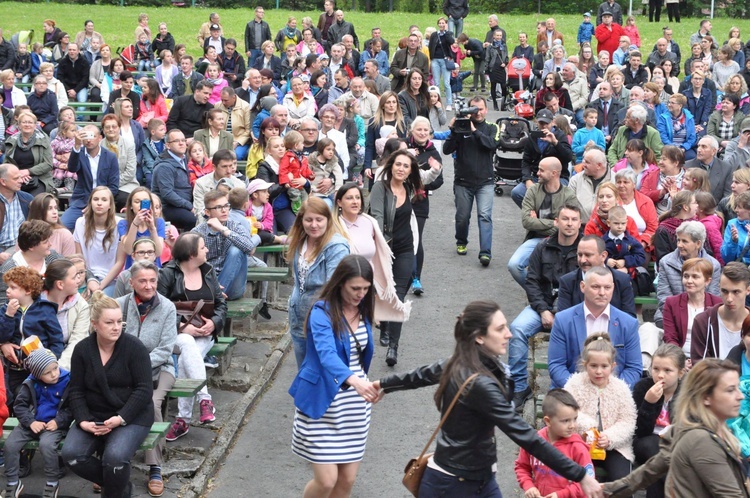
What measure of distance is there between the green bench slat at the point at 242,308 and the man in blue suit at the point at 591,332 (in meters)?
3.05

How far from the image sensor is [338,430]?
6504mm

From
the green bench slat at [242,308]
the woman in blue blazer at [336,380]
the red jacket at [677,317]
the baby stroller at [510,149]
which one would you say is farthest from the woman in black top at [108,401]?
the baby stroller at [510,149]

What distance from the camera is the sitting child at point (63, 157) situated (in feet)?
46.2

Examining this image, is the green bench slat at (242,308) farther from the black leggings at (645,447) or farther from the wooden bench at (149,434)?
the black leggings at (645,447)

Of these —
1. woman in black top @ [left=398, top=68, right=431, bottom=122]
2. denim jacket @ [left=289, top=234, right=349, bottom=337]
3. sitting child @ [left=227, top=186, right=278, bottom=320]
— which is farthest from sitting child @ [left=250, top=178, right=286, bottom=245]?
denim jacket @ [left=289, top=234, right=349, bottom=337]

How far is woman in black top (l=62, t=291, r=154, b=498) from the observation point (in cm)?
709

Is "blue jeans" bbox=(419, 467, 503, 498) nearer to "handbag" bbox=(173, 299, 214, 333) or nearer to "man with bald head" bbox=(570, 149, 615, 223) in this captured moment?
"handbag" bbox=(173, 299, 214, 333)

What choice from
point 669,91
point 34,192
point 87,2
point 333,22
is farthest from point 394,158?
point 87,2

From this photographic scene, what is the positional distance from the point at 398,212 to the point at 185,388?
291 cm

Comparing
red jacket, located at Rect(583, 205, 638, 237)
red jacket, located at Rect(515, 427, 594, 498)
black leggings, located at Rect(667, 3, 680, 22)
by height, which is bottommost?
red jacket, located at Rect(515, 427, 594, 498)

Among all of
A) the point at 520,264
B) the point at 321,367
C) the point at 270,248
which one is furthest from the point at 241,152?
the point at 321,367

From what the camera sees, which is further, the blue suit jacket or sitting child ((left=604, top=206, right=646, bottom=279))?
sitting child ((left=604, top=206, right=646, bottom=279))

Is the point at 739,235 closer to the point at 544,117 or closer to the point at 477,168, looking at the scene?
the point at 477,168

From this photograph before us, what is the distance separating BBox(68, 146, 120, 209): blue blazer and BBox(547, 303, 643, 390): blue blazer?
665 cm
